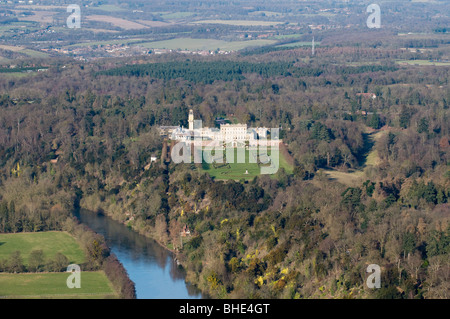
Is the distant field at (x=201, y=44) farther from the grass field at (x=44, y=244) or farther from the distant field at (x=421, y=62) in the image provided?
the grass field at (x=44, y=244)

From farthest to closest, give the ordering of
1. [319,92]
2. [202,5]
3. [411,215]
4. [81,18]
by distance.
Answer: [202,5], [81,18], [319,92], [411,215]

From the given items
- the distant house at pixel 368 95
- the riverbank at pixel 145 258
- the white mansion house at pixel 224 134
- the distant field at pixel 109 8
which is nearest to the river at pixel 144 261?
the riverbank at pixel 145 258

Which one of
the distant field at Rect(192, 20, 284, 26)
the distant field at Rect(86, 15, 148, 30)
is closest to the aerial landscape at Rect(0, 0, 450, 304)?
the distant field at Rect(86, 15, 148, 30)

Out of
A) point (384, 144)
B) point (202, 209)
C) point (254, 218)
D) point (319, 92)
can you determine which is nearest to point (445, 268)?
point (254, 218)

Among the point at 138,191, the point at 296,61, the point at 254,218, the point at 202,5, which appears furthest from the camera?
the point at 202,5

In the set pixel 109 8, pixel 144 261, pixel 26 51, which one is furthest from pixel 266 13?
pixel 144 261

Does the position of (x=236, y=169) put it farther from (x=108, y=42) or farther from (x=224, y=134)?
(x=108, y=42)

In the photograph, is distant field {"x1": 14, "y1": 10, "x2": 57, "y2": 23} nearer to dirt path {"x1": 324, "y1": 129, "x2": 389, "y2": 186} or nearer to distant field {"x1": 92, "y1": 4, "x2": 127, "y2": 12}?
distant field {"x1": 92, "y1": 4, "x2": 127, "y2": 12}
